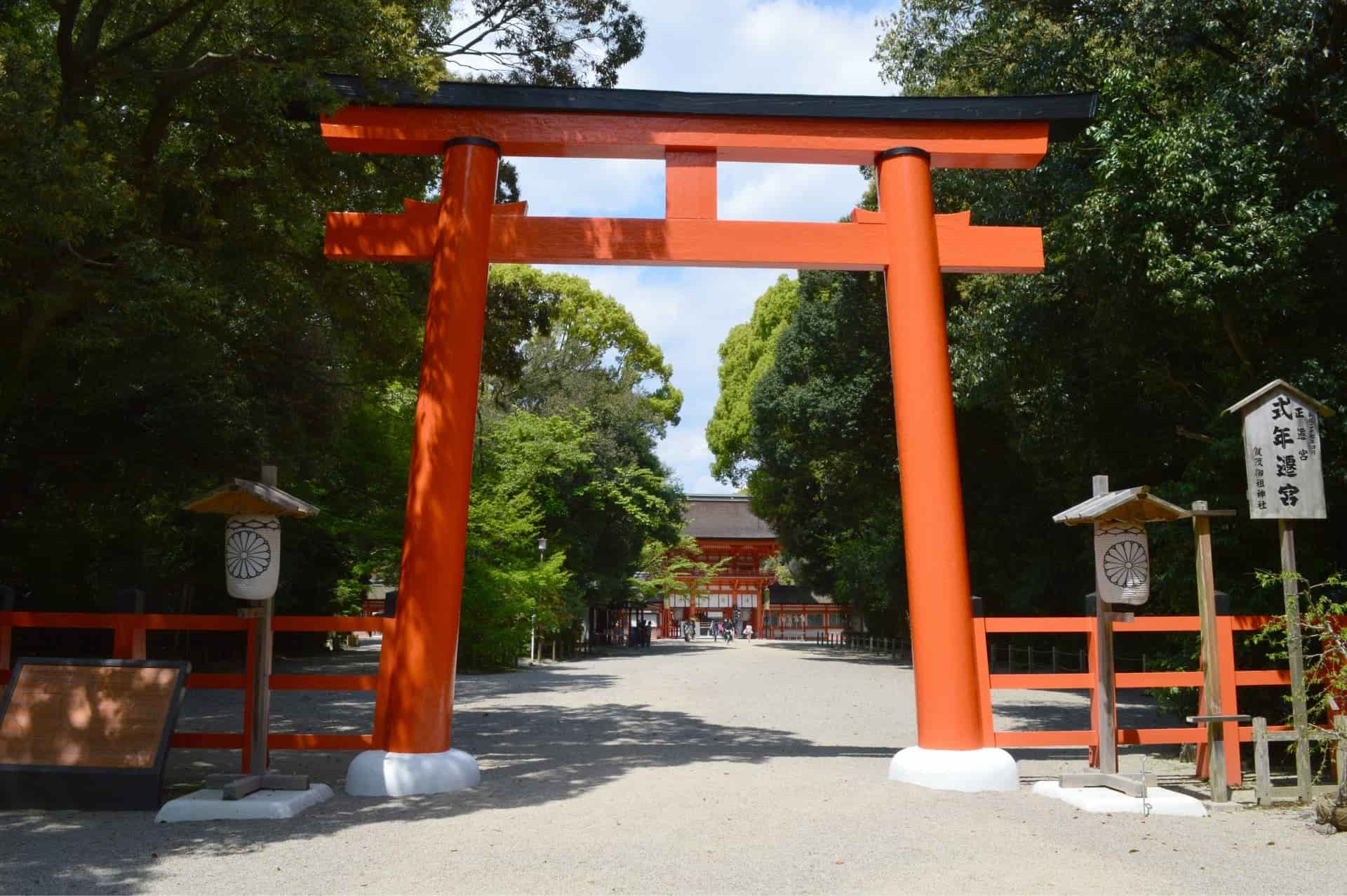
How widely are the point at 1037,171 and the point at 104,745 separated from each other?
31.6ft

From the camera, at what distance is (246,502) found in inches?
251

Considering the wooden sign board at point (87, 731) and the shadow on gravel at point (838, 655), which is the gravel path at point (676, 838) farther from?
the shadow on gravel at point (838, 655)

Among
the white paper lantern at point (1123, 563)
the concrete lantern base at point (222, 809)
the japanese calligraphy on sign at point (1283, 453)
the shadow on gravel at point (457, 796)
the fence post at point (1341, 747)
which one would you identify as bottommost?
the shadow on gravel at point (457, 796)

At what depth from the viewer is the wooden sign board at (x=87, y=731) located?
238 inches

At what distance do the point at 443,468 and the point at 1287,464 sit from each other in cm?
564

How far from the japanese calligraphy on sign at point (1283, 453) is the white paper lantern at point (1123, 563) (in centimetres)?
71

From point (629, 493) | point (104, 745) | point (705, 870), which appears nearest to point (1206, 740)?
point (705, 870)

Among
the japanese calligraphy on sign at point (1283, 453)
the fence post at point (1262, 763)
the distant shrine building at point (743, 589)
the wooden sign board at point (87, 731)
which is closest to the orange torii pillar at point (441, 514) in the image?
the wooden sign board at point (87, 731)

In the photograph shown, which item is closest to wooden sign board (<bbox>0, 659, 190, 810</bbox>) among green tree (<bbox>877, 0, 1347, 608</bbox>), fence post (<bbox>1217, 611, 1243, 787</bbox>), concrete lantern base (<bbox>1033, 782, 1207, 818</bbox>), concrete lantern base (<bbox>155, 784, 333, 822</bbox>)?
concrete lantern base (<bbox>155, 784, 333, 822</bbox>)

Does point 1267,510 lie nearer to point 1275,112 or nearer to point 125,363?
point 1275,112

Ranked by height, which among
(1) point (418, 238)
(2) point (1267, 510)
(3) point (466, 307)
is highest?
(1) point (418, 238)

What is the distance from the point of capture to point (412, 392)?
22812 millimetres

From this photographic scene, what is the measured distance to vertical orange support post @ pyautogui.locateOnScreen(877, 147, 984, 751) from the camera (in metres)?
6.94

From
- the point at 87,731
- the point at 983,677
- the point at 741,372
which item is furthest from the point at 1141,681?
the point at 741,372
